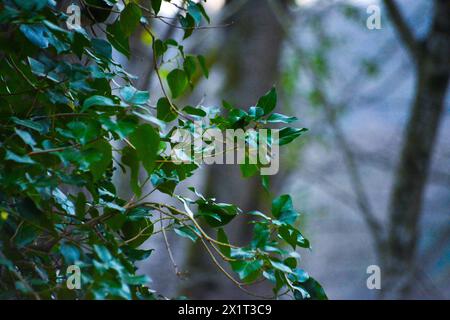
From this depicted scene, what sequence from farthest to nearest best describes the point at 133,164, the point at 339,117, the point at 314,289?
the point at 339,117 < the point at 314,289 < the point at 133,164

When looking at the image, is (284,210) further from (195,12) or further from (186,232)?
(195,12)

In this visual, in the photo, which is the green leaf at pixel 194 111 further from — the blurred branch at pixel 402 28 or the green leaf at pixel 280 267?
the blurred branch at pixel 402 28

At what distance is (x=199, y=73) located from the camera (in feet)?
11.9

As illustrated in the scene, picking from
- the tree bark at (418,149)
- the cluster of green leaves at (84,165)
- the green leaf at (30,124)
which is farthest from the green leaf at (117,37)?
the tree bark at (418,149)

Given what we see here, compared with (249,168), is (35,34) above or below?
above

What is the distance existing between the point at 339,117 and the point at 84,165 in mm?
3802

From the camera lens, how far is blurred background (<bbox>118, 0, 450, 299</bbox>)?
10.8 feet

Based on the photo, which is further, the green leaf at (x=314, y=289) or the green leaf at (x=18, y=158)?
the green leaf at (x=314, y=289)

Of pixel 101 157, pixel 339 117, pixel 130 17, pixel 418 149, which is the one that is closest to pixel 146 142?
pixel 101 157

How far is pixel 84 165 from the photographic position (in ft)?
2.46

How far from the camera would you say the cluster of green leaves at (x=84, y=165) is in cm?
77

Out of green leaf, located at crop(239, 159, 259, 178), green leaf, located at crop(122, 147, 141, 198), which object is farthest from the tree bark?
green leaf, located at crop(122, 147, 141, 198)
